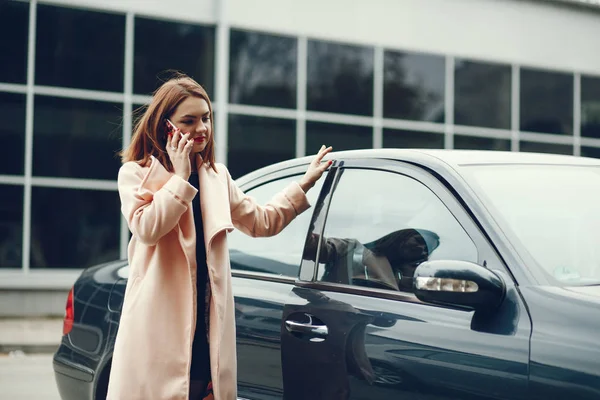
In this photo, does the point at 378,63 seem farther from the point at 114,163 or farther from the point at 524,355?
the point at 524,355

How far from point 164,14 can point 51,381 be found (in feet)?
24.4

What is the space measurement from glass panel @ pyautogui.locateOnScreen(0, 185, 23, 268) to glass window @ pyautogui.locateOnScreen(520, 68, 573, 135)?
29.0 feet

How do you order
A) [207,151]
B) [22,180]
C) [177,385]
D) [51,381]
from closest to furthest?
[177,385] < [207,151] < [51,381] < [22,180]

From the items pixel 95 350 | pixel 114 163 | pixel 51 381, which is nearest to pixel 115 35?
pixel 114 163

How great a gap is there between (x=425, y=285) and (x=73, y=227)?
1139cm

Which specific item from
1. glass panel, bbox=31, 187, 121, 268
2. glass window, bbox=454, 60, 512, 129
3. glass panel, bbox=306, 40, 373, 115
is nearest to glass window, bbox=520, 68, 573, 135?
glass window, bbox=454, 60, 512, 129

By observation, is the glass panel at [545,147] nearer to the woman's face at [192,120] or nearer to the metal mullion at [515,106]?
the metal mullion at [515,106]

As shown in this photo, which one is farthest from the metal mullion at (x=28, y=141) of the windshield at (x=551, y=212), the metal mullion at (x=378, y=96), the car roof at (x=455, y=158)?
the windshield at (x=551, y=212)

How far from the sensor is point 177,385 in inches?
120

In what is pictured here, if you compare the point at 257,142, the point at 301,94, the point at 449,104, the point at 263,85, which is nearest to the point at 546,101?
the point at 449,104

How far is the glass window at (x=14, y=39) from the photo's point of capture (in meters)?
13.2

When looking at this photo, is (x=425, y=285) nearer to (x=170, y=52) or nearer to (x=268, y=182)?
(x=268, y=182)

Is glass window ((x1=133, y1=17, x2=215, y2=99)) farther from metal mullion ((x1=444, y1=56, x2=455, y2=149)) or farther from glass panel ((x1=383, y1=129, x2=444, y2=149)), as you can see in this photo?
metal mullion ((x1=444, y1=56, x2=455, y2=149))

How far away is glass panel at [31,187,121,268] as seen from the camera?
13445mm
